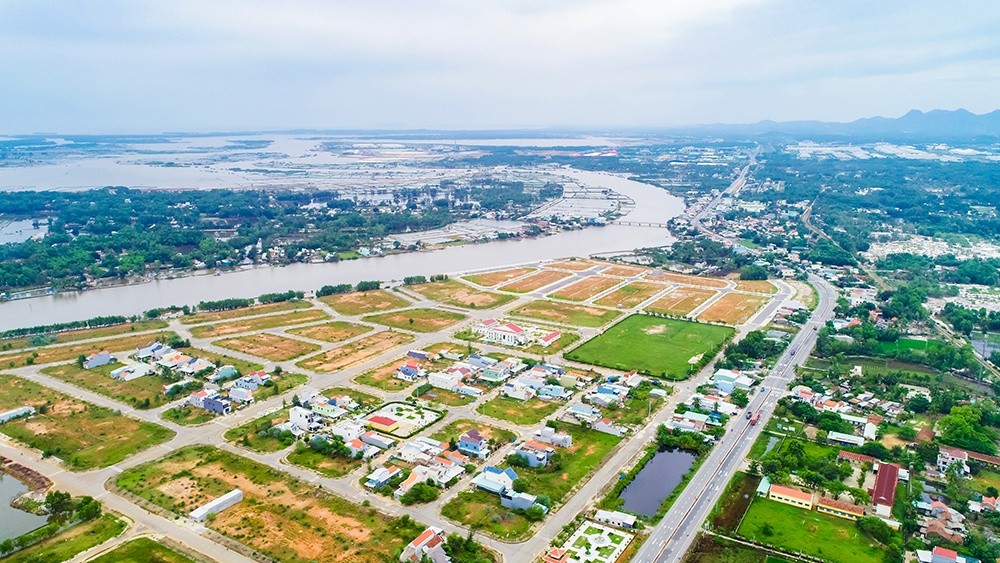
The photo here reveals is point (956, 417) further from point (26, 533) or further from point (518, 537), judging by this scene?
point (26, 533)

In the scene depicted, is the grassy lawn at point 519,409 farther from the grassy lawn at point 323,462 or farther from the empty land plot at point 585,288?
the empty land plot at point 585,288

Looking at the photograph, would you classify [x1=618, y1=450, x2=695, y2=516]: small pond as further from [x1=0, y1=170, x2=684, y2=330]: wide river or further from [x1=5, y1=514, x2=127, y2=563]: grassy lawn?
[x1=0, y1=170, x2=684, y2=330]: wide river

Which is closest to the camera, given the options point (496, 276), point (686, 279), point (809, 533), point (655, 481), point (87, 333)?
point (809, 533)

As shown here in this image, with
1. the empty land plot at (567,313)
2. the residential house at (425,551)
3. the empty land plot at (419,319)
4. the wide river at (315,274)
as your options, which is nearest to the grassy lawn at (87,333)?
the wide river at (315,274)

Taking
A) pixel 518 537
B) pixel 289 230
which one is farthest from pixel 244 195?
pixel 518 537

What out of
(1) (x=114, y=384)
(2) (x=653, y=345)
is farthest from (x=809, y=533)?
(1) (x=114, y=384)

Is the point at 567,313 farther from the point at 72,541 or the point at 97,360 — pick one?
the point at 72,541
